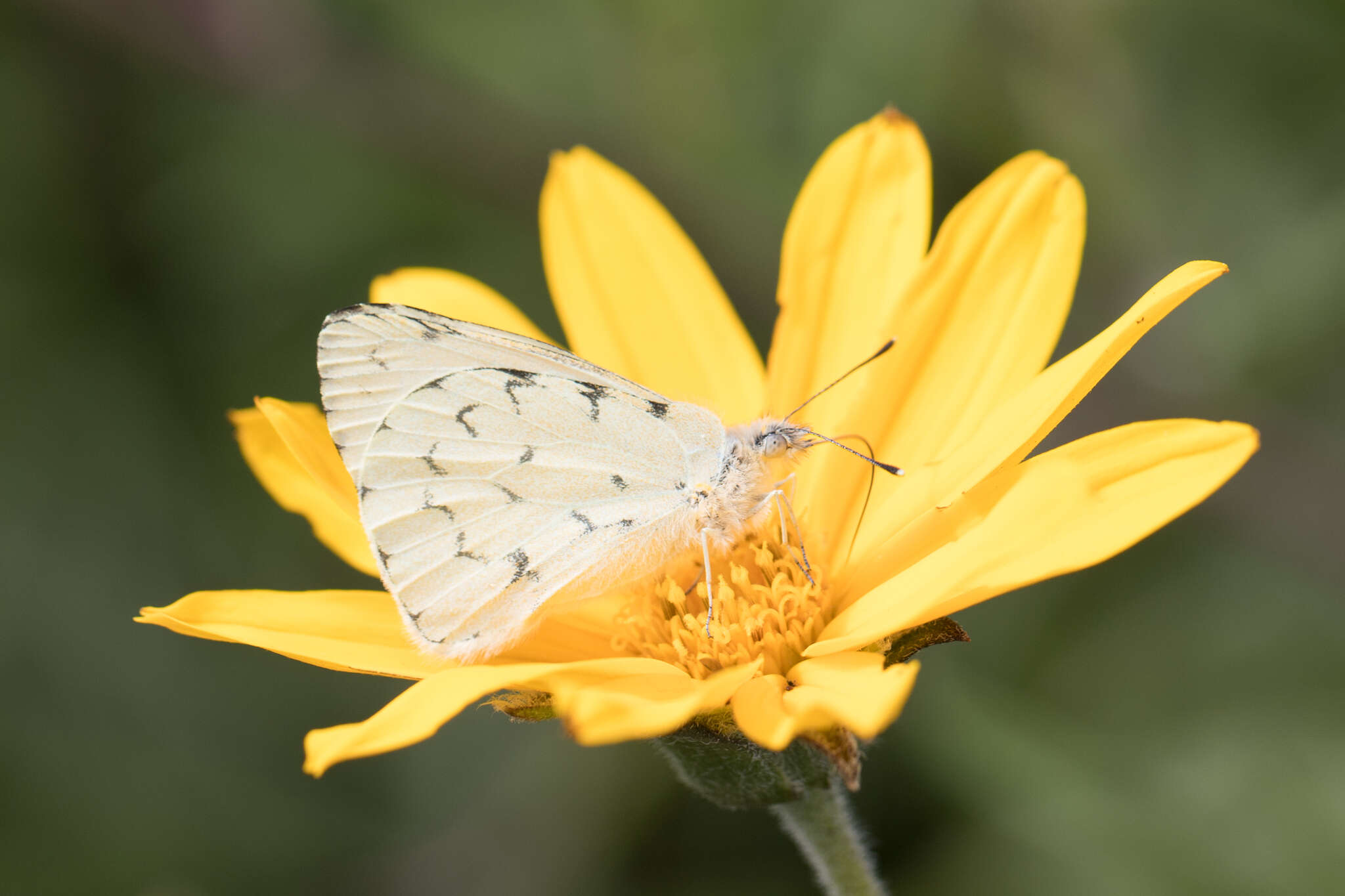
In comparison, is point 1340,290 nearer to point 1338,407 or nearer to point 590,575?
point 1338,407

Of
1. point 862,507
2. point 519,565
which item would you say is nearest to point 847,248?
point 862,507

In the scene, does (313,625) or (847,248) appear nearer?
(313,625)

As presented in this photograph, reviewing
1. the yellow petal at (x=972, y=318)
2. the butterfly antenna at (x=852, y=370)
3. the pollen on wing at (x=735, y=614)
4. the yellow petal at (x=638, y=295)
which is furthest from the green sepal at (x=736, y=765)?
the yellow petal at (x=638, y=295)

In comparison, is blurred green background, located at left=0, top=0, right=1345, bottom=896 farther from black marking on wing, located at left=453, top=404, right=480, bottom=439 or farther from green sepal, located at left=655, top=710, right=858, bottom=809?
black marking on wing, located at left=453, top=404, right=480, bottom=439

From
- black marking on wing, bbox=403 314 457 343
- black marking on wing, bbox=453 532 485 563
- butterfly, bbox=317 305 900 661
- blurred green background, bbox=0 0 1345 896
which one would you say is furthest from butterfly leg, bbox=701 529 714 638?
blurred green background, bbox=0 0 1345 896

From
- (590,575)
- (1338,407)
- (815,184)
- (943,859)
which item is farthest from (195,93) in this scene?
(1338,407)

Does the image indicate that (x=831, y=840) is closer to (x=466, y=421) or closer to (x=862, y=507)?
(x=862, y=507)
